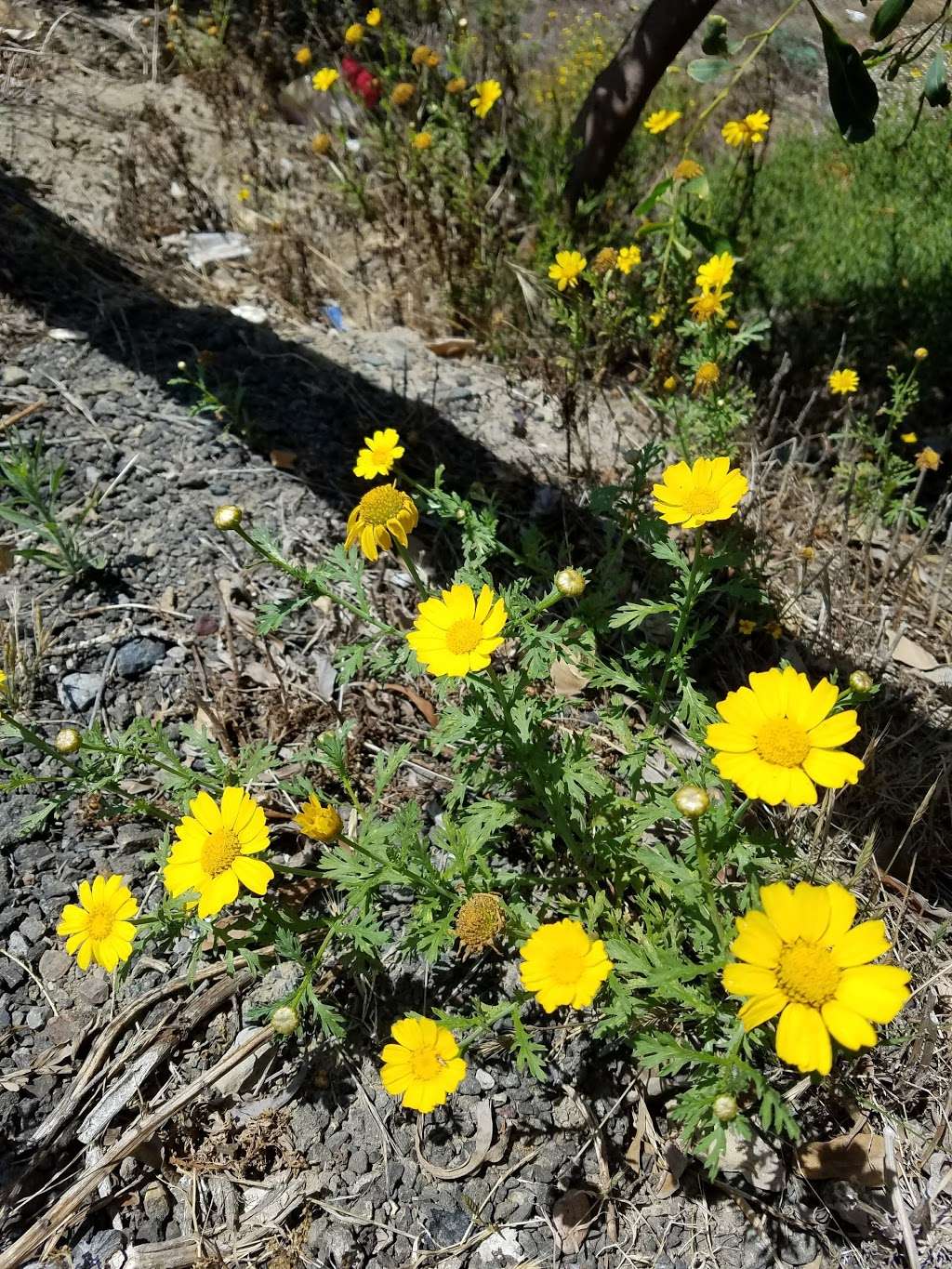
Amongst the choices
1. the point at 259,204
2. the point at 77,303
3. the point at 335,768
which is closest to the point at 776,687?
the point at 335,768

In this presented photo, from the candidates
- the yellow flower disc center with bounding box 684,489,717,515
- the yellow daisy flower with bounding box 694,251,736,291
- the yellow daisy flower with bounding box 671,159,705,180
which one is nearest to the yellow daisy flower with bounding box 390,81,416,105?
the yellow daisy flower with bounding box 671,159,705,180

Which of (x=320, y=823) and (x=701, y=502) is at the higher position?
(x=701, y=502)

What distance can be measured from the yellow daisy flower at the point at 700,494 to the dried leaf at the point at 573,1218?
1.56m

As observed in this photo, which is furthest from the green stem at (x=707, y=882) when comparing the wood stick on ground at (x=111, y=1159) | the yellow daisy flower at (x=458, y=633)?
the wood stick on ground at (x=111, y=1159)

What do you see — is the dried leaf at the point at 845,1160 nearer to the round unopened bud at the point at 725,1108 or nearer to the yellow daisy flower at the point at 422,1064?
the round unopened bud at the point at 725,1108

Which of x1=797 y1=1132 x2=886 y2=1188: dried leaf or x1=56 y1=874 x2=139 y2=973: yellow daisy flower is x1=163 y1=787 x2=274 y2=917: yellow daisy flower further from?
x1=797 y1=1132 x2=886 y2=1188: dried leaf

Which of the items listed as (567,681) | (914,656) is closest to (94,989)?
(567,681)

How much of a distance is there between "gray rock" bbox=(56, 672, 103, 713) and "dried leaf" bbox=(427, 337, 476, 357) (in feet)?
7.13

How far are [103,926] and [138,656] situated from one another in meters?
1.11

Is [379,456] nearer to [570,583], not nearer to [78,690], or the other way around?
[570,583]

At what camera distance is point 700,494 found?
189 cm

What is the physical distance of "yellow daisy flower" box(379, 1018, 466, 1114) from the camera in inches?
65.0

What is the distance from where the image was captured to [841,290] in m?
3.83

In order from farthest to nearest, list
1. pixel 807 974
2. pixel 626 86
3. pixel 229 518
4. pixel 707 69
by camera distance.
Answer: pixel 626 86 → pixel 707 69 → pixel 229 518 → pixel 807 974
